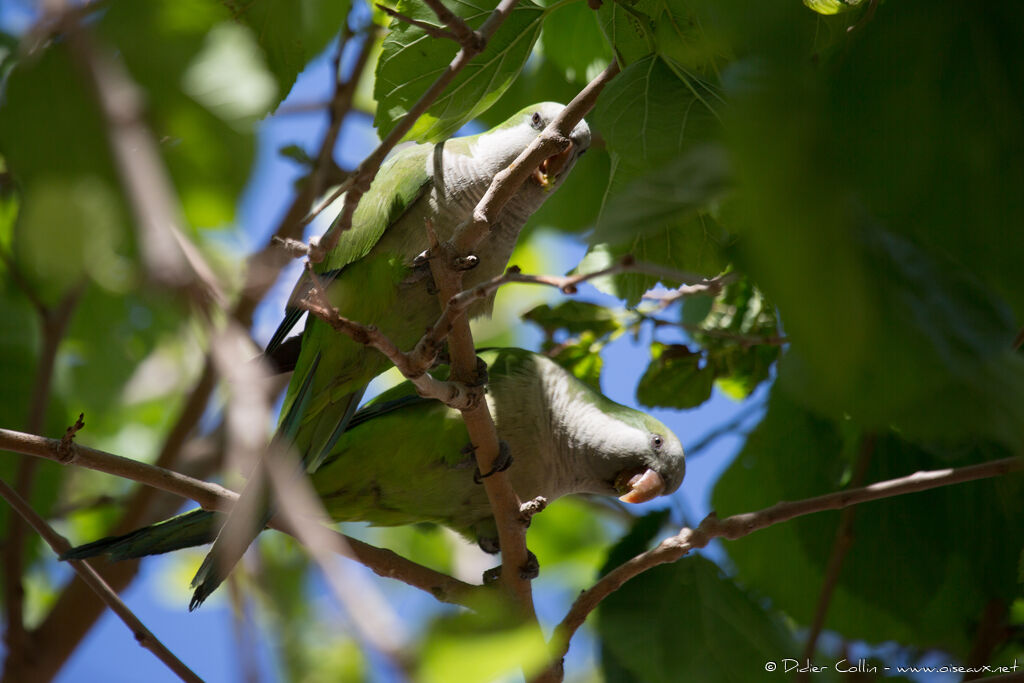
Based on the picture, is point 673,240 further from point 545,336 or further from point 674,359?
point 545,336

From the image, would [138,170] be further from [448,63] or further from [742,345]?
[742,345]

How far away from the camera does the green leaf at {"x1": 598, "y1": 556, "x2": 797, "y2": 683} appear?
1.83m

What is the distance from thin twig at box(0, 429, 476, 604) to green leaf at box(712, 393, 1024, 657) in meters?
0.76

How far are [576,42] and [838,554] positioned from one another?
4.42ft

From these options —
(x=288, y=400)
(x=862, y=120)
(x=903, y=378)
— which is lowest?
(x=288, y=400)

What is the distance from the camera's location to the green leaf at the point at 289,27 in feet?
2.78

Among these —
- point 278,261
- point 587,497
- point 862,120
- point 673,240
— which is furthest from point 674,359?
point 862,120

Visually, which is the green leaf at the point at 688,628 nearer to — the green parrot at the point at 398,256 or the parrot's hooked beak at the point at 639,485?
the parrot's hooked beak at the point at 639,485

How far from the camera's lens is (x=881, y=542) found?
185 centimetres

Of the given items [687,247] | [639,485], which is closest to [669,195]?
[687,247]

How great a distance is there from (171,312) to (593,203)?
6.23ft

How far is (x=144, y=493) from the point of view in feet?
9.43

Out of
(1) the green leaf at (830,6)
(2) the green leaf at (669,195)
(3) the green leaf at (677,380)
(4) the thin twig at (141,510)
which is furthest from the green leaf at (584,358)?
(2) the green leaf at (669,195)

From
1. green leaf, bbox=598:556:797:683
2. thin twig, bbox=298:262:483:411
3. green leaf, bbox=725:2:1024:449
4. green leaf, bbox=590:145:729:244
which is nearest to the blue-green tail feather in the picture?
thin twig, bbox=298:262:483:411
